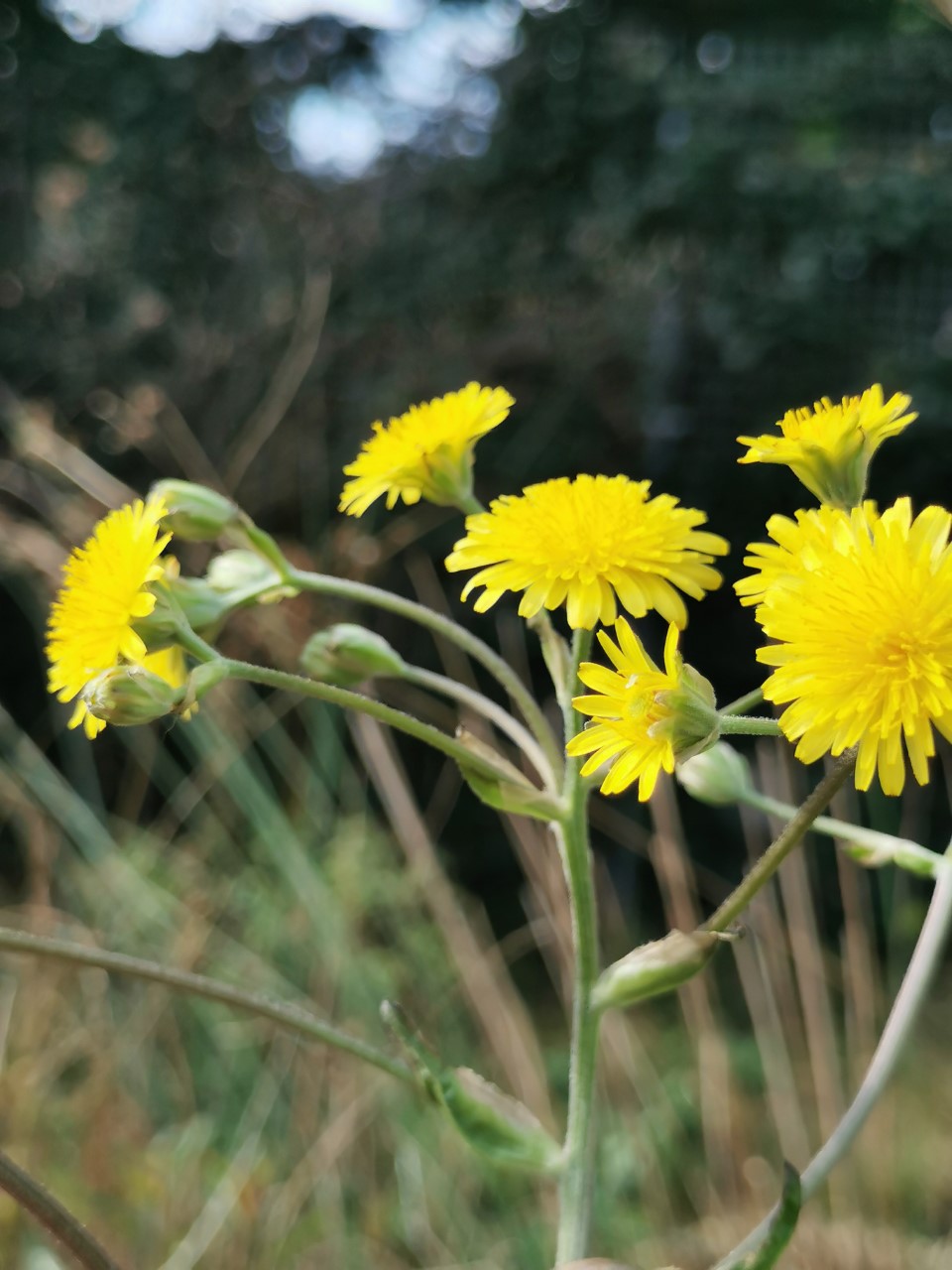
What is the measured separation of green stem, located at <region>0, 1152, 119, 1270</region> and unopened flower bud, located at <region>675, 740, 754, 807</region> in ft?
0.83

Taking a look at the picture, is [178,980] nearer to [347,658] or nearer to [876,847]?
[347,658]

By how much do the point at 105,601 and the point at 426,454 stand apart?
0.13m

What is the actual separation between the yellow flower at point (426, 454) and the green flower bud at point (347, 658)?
49 millimetres

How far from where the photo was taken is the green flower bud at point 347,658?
15.4 inches

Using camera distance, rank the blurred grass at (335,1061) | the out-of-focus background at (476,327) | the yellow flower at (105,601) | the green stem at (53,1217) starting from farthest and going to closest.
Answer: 1. the out-of-focus background at (476,327)
2. the blurred grass at (335,1061)
3. the yellow flower at (105,601)
4. the green stem at (53,1217)

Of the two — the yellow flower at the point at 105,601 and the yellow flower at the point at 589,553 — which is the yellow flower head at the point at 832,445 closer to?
the yellow flower at the point at 589,553

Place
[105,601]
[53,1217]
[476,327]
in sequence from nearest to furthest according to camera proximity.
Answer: [53,1217], [105,601], [476,327]

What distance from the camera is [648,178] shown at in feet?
6.38

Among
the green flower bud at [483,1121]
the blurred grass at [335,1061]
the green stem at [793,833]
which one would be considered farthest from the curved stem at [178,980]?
the blurred grass at [335,1061]

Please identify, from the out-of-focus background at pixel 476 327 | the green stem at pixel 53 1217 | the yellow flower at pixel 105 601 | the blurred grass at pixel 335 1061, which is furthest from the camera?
the out-of-focus background at pixel 476 327

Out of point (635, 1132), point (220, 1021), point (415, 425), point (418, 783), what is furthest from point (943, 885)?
point (418, 783)

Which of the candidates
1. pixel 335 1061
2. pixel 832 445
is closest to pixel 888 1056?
pixel 832 445

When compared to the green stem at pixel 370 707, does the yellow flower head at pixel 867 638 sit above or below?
above

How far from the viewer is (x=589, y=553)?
0.32 metres
